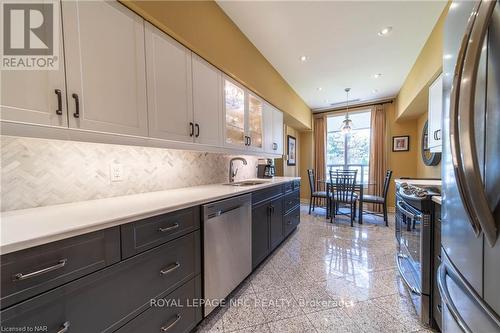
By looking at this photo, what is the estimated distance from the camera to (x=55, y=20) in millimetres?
869

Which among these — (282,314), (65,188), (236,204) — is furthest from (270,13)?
(282,314)

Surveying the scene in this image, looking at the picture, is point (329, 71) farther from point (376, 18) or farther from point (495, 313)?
point (495, 313)

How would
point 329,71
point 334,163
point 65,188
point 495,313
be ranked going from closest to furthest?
point 495,313
point 65,188
point 329,71
point 334,163

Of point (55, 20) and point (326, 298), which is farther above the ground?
point (55, 20)

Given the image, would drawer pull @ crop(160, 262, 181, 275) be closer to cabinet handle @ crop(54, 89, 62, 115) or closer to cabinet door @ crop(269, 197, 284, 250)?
cabinet handle @ crop(54, 89, 62, 115)

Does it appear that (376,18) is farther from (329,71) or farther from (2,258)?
(2,258)

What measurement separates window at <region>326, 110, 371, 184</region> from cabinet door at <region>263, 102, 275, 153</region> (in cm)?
279

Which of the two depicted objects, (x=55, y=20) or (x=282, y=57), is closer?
(x=55, y=20)

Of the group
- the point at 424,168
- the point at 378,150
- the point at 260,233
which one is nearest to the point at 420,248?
the point at 260,233

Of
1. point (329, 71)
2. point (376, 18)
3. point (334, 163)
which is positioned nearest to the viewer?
point (376, 18)

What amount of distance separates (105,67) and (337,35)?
2.37 metres

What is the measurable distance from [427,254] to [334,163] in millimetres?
4117

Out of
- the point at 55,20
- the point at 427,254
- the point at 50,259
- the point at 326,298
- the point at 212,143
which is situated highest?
the point at 55,20

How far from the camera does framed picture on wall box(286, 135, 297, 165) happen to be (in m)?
4.63
